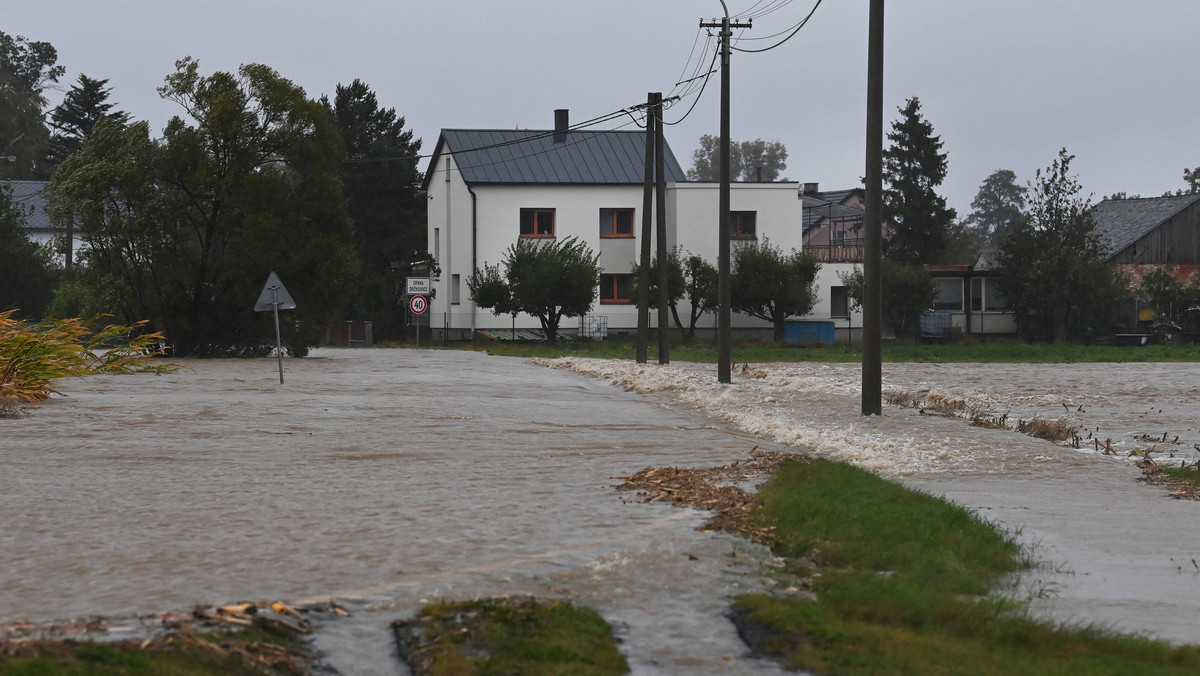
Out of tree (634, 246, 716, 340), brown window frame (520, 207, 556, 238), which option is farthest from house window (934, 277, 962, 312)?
brown window frame (520, 207, 556, 238)

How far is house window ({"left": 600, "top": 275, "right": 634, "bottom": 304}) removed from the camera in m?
65.4

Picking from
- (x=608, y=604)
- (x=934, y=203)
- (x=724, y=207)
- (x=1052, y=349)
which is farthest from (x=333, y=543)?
(x=934, y=203)

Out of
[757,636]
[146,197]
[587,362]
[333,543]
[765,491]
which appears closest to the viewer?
[757,636]

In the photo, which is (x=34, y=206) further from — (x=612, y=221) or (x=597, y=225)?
(x=612, y=221)

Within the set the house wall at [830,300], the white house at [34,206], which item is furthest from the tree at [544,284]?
the white house at [34,206]

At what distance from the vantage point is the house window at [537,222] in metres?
65.4

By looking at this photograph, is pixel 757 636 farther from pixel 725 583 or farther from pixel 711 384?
pixel 711 384

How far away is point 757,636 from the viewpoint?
6605 millimetres

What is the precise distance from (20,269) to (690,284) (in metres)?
33.1

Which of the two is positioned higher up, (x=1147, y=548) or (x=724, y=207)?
(x=724, y=207)

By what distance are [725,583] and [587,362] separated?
32.6 m

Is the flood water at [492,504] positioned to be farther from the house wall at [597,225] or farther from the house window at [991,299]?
the house window at [991,299]

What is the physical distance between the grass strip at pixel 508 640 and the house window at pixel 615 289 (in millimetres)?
58250

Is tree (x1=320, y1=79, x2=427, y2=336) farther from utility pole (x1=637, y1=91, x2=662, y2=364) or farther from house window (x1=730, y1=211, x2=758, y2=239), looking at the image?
utility pole (x1=637, y1=91, x2=662, y2=364)
